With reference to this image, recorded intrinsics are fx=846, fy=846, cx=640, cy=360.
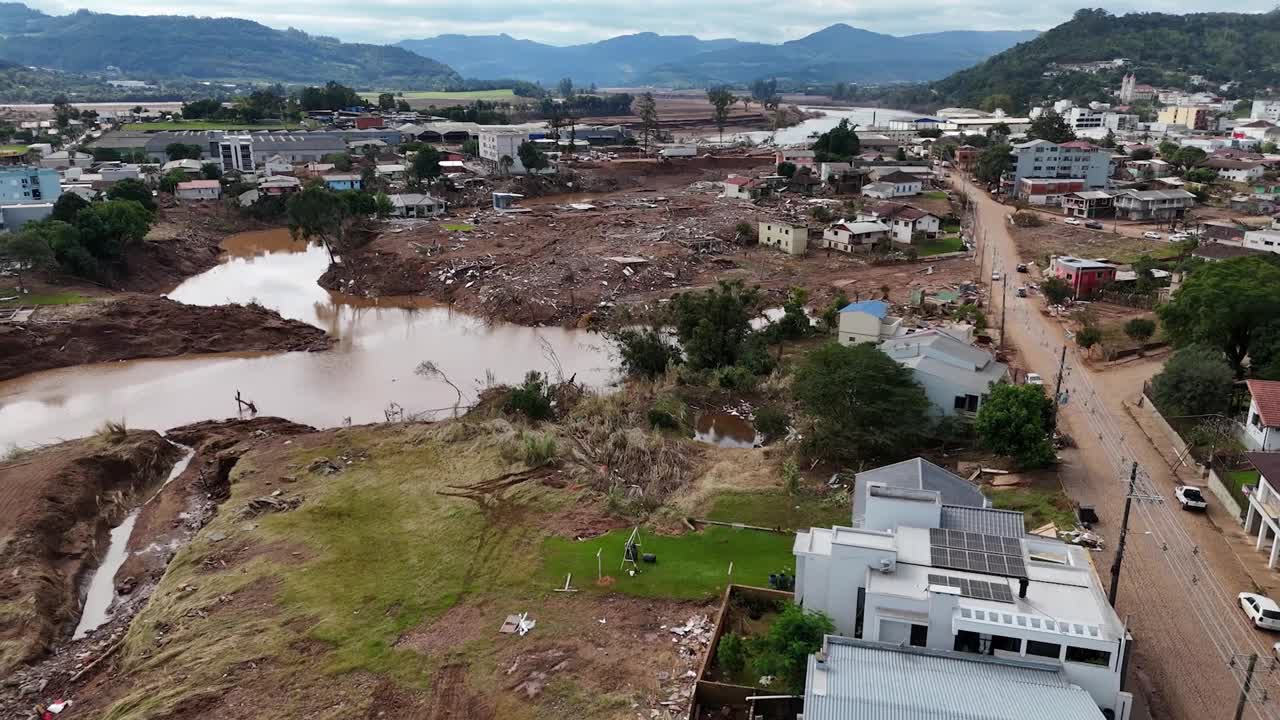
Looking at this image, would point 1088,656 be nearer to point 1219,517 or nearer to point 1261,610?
point 1261,610

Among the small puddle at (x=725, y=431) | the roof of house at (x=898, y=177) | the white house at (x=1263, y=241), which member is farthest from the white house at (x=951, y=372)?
the roof of house at (x=898, y=177)

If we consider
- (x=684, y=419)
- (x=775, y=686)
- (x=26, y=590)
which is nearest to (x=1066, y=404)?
(x=684, y=419)

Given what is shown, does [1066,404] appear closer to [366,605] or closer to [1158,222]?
[366,605]

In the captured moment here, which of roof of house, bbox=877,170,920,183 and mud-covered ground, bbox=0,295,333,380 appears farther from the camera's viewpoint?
roof of house, bbox=877,170,920,183

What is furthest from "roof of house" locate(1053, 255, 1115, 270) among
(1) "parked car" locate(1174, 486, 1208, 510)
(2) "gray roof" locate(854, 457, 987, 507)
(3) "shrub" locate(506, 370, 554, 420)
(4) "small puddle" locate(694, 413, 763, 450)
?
(3) "shrub" locate(506, 370, 554, 420)

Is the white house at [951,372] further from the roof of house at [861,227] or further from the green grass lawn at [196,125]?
the green grass lawn at [196,125]

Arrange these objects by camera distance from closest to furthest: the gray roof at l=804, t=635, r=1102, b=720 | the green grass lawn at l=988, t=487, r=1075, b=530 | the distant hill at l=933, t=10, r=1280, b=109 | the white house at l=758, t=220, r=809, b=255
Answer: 1. the gray roof at l=804, t=635, r=1102, b=720
2. the green grass lawn at l=988, t=487, r=1075, b=530
3. the white house at l=758, t=220, r=809, b=255
4. the distant hill at l=933, t=10, r=1280, b=109

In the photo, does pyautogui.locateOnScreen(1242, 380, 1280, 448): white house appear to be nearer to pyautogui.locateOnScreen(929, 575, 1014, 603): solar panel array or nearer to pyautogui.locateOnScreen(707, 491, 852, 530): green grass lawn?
pyautogui.locateOnScreen(707, 491, 852, 530): green grass lawn

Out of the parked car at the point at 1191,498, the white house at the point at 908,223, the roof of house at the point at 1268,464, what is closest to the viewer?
the roof of house at the point at 1268,464
